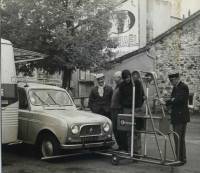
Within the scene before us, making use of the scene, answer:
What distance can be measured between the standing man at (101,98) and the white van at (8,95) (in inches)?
92.0

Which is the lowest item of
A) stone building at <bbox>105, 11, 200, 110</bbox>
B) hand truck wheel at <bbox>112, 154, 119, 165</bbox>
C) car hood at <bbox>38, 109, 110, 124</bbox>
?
hand truck wheel at <bbox>112, 154, 119, 165</bbox>

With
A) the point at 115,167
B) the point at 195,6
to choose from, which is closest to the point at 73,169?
the point at 115,167

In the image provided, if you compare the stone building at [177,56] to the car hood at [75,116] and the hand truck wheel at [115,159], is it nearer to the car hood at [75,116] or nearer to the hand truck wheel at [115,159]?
the car hood at [75,116]

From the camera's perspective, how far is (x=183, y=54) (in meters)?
27.3

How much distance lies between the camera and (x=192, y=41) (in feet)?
88.0

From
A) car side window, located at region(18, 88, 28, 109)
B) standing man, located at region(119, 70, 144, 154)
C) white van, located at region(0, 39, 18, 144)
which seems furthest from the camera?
car side window, located at region(18, 88, 28, 109)

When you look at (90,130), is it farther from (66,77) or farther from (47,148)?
(66,77)

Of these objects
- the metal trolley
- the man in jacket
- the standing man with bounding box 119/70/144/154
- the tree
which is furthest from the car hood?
the tree

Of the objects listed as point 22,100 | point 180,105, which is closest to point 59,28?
point 22,100

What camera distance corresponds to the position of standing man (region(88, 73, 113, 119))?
12.1 metres

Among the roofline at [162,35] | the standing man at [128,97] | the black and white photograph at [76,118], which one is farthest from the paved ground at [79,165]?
the roofline at [162,35]

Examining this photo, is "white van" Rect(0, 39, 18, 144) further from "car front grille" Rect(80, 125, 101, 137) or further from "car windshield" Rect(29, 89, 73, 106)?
"car front grille" Rect(80, 125, 101, 137)

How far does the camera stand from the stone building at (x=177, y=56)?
2670cm

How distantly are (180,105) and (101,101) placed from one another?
2757 mm
